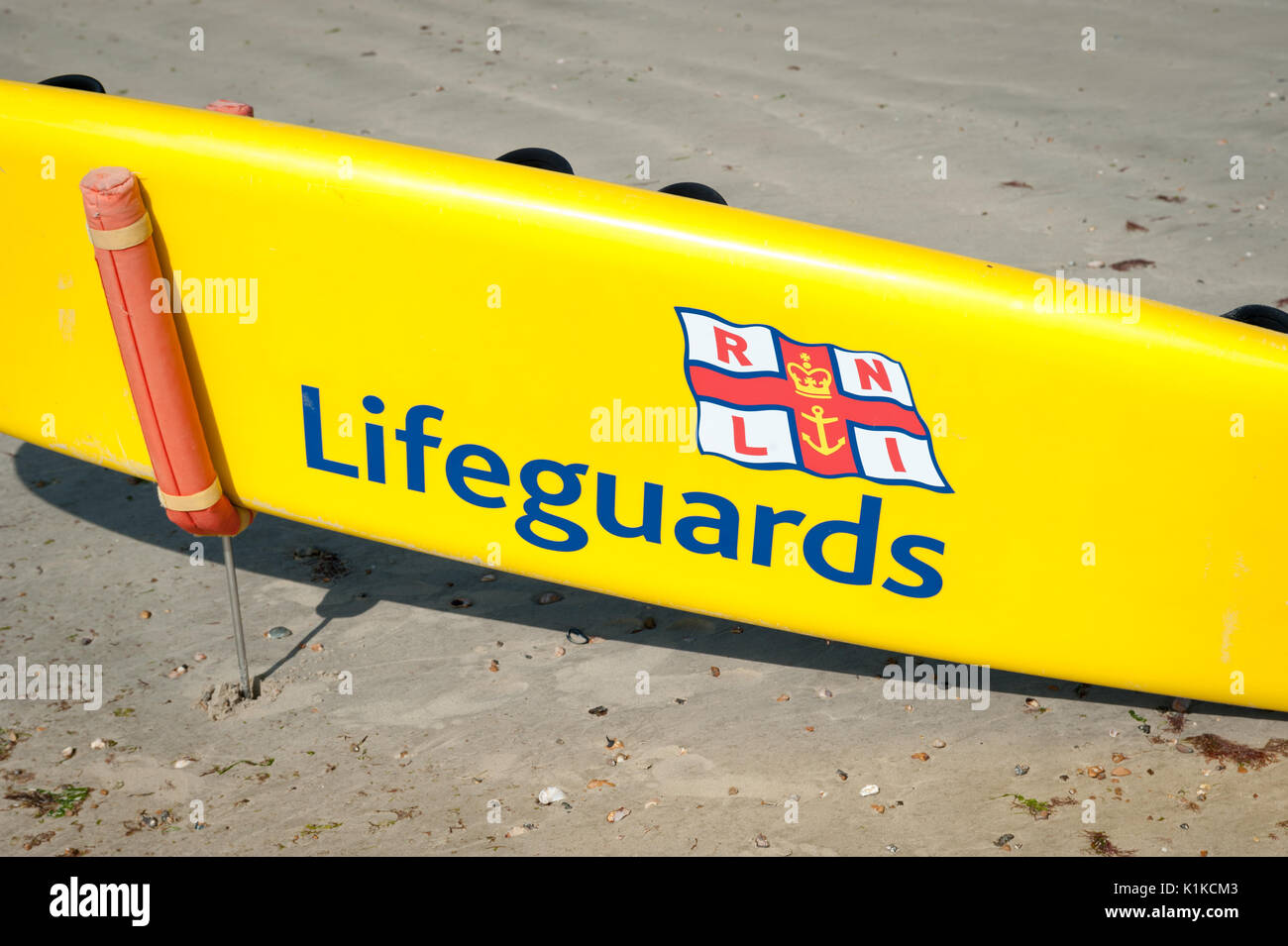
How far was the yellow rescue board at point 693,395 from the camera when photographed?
115 inches

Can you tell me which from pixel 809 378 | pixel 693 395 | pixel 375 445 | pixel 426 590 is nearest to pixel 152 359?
pixel 375 445

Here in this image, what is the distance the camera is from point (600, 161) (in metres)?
6.66

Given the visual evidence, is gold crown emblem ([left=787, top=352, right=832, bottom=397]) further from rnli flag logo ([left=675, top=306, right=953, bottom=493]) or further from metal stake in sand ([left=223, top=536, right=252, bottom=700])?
metal stake in sand ([left=223, top=536, right=252, bottom=700])

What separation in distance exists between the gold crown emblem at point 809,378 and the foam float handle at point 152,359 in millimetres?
1595

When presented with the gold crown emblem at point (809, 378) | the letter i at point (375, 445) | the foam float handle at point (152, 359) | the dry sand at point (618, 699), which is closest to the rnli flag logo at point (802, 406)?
the gold crown emblem at point (809, 378)

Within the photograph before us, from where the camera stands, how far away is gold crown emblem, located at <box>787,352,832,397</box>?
2.97 m

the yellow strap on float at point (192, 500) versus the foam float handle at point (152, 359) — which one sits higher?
the foam float handle at point (152, 359)

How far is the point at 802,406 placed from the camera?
9.91ft

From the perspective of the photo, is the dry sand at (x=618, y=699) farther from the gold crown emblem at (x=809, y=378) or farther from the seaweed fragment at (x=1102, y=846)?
the gold crown emblem at (x=809, y=378)

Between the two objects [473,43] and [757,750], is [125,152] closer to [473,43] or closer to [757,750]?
[757,750]

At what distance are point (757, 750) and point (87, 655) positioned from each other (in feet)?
6.63

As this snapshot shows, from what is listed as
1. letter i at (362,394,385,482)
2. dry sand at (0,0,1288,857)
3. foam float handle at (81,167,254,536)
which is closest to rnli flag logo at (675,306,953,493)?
dry sand at (0,0,1288,857)

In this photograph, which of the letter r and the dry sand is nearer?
the letter r
